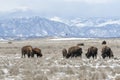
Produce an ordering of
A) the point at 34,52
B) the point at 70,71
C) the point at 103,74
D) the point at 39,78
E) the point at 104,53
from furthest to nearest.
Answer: the point at 34,52, the point at 104,53, the point at 70,71, the point at 103,74, the point at 39,78

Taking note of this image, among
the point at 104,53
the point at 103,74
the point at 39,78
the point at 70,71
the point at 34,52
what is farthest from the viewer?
the point at 34,52

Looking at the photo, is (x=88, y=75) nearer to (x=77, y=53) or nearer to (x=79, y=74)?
(x=79, y=74)

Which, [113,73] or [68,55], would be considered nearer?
[113,73]

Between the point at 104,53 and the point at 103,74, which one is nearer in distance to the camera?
the point at 103,74

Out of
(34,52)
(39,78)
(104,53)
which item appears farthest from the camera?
(34,52)

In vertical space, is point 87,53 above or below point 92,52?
below

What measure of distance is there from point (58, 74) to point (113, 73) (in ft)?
9.96

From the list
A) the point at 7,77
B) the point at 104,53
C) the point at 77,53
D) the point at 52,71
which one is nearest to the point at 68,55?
the point at 77,53

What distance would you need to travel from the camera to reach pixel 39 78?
647 inches

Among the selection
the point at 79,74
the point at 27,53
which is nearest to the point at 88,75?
the point at 79,74

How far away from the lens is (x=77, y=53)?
3312 centimetres

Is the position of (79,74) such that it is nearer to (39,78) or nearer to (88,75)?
(88,75)

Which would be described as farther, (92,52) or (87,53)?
(87,53)

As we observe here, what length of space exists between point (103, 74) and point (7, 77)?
5020 millimetres
